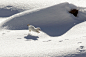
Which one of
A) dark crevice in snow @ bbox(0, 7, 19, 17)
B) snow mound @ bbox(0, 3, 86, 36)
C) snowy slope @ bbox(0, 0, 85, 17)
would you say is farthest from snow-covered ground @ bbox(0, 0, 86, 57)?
snowy slope @ bbox(0, 0, 85, 17)

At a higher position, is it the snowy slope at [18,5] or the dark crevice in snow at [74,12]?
the snowy slope at [18,5]

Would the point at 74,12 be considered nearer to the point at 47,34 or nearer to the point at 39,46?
the point at 47,34

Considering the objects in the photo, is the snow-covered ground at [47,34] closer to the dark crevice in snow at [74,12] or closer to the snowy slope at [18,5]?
the dark crevice in snow at [74,12]

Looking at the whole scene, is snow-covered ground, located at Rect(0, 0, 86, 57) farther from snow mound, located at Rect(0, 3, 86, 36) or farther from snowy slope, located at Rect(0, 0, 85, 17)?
snowy slope, located at Rect(0, 0, 85, 17)

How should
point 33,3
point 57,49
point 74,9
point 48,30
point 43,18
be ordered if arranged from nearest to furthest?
point 57,49 → point 48,30 → point 43,18 → point 74,9 → point 33,3

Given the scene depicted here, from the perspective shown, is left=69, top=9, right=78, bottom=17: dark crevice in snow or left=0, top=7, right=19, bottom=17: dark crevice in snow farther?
left=0, top=7, right=19, bottom=17: dark crevice in snow

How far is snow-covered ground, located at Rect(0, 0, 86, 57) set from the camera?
10.6ft

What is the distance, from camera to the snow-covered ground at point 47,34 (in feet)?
10.6

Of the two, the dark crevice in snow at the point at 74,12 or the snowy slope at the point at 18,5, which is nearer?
the dark crevice in snow at the point at 74,12

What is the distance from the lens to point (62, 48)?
133 inches

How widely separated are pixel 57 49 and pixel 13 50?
1.06 m

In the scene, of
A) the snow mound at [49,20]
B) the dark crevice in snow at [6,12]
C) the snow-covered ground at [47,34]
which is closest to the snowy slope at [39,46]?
the snow-covered ground at [47,34]

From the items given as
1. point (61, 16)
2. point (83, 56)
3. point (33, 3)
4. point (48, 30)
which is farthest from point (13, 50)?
point (33, 3)

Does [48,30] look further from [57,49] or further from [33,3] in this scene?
[33,3]
